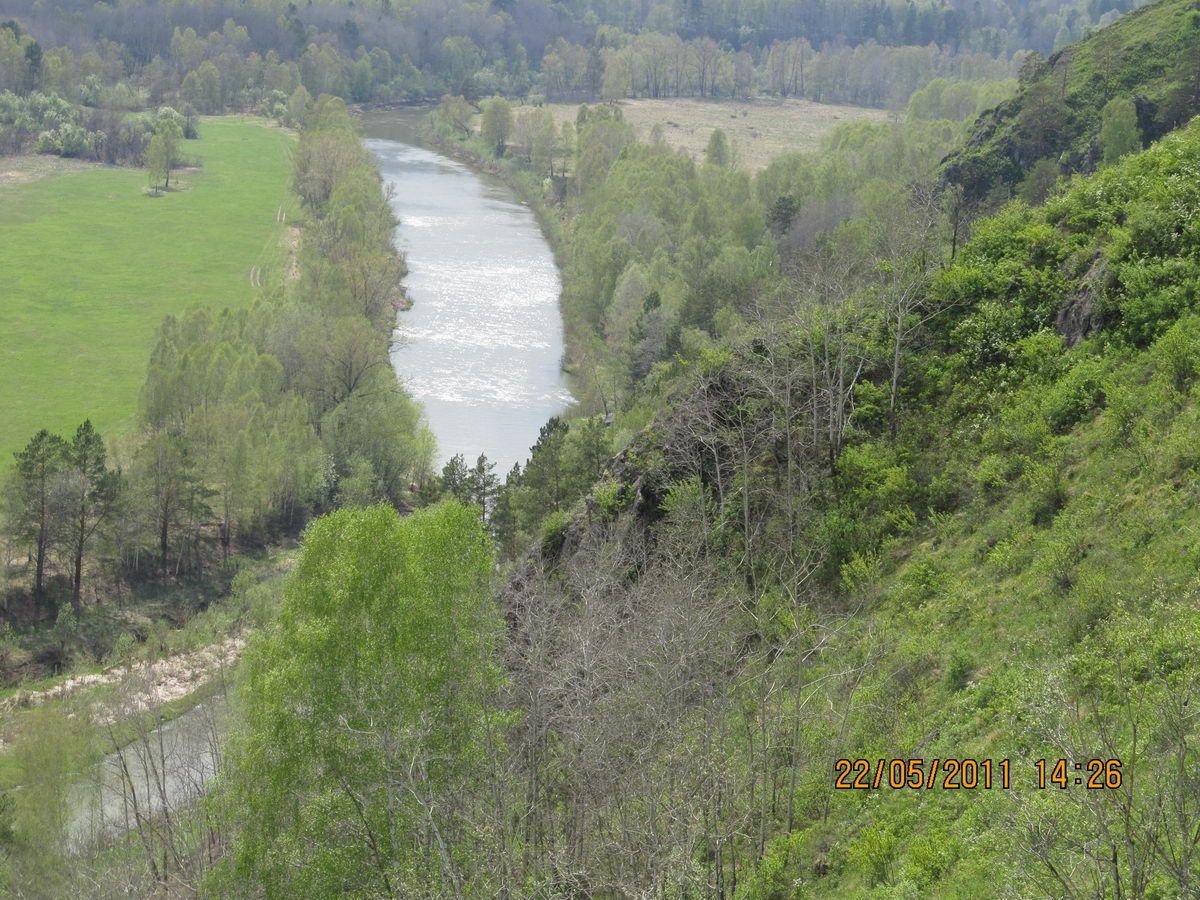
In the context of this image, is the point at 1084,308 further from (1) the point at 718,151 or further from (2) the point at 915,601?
(1) the point at 718,151

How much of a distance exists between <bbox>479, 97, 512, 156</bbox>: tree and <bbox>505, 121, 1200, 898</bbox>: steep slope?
378ft

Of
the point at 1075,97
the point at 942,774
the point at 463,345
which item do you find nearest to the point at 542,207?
the point at 463,345

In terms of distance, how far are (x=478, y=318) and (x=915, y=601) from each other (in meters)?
67.5

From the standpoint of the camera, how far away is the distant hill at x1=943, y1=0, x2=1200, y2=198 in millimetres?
56344

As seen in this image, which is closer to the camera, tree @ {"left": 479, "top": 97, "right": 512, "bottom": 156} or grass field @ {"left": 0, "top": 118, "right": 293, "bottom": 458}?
grass field @ {"left": 0, "top": 118, "right": 293, "bottom": 458}

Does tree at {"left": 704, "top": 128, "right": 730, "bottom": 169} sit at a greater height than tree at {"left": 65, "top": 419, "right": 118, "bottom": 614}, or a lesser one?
greater

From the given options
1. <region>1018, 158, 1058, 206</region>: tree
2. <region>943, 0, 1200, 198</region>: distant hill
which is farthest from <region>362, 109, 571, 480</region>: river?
<region>1018, 158, 1058, 206</region>: tree

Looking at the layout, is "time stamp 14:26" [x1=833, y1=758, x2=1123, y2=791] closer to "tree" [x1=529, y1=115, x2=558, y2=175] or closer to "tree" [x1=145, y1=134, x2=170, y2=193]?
"tree" [x1=529, y1=115, x2=558, y2=175]

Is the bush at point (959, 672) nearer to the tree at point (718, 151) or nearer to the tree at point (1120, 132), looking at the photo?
the tree at point (1120, 132)

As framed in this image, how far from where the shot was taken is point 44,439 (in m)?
50.2

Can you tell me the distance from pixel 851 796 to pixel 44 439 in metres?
43.8

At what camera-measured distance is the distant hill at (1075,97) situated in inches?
2218

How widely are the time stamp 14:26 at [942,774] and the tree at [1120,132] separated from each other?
4010 centimetres

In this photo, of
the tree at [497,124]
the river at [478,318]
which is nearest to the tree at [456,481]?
the river at [478,318]
